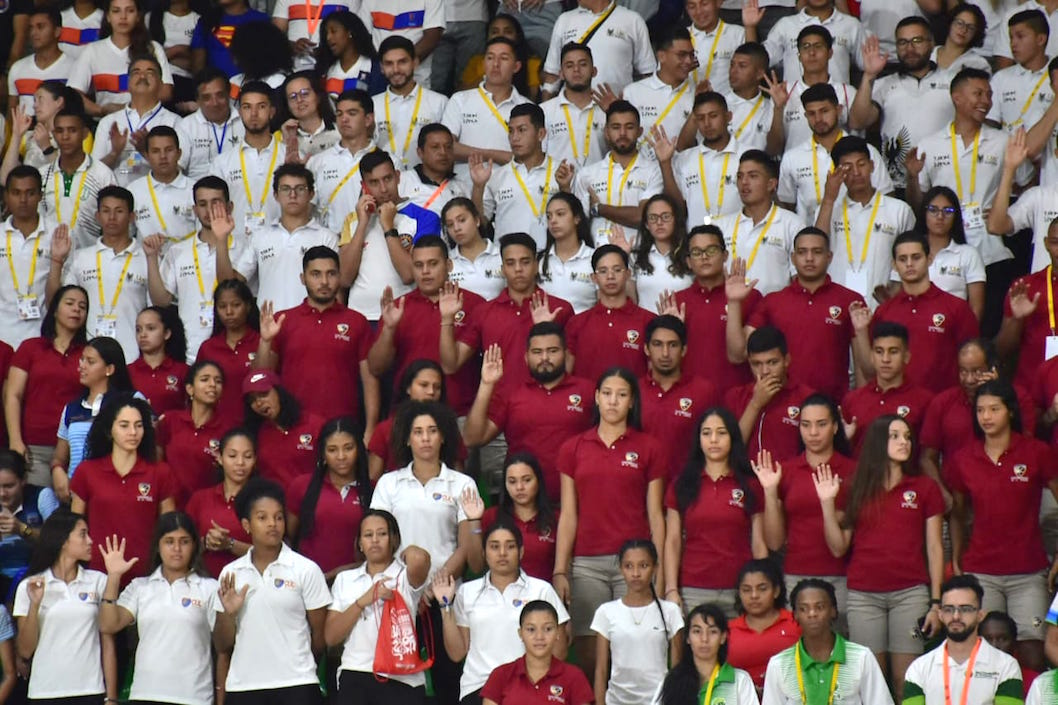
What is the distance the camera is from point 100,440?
10172mm

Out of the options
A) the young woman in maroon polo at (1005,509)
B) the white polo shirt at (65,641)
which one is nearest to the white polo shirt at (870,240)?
the young woman in maroon polo at (1005,509)

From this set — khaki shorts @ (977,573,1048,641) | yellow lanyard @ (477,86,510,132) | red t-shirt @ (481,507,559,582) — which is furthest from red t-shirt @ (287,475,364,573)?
yellow lanyard @ (477,86,510,132)

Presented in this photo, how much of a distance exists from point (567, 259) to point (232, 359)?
6.81ft

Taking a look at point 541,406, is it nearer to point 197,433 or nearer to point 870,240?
point 197,433

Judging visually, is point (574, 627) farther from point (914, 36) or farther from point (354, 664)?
point (914, 36)

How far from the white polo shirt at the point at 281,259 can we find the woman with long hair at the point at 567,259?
54.5 inches

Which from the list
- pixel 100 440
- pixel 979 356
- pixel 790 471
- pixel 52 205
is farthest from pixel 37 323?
pixel 979 356

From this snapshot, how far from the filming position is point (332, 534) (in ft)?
32.6

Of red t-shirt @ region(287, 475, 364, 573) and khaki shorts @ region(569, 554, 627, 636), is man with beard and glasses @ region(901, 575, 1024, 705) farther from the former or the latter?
red t-shirt @ region(287, 475, 364, 573)

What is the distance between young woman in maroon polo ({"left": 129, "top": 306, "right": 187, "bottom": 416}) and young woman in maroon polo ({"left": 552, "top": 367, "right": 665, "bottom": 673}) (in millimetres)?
2541

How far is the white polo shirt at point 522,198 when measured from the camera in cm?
1212

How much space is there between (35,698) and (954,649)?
14.9ft

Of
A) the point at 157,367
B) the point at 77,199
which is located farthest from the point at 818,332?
the point at 77,199

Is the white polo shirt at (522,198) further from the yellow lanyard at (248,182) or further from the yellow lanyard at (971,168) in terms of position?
the yellow lanyard at (971,168)
